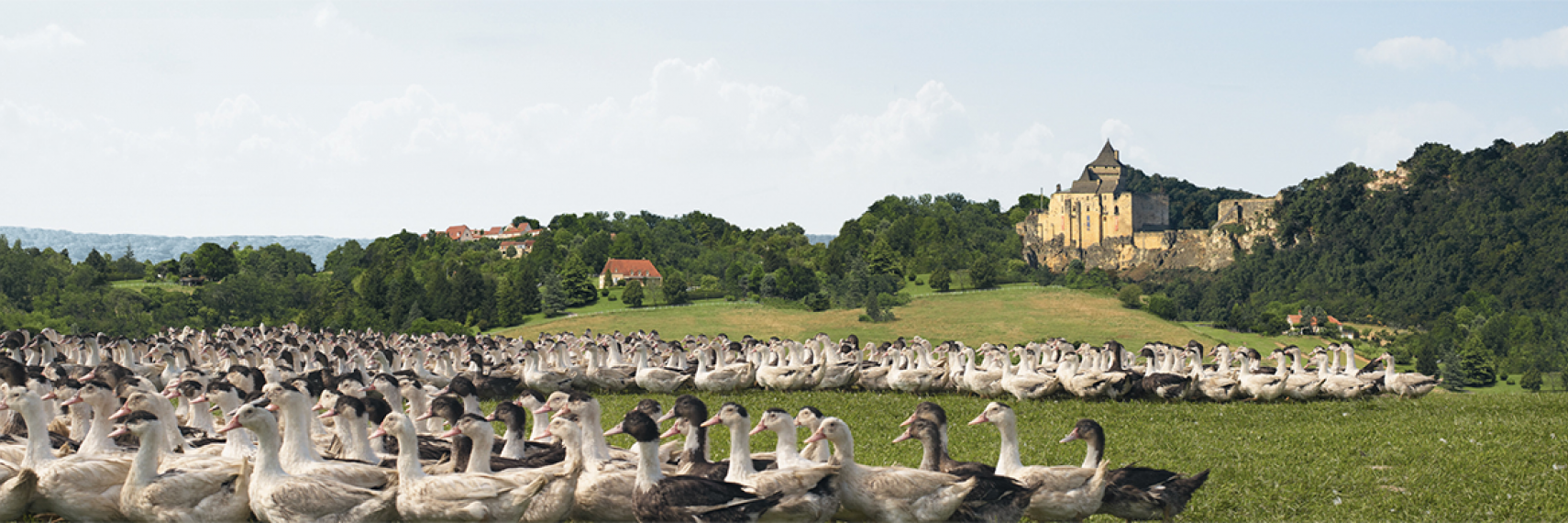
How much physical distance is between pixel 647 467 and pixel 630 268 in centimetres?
11636

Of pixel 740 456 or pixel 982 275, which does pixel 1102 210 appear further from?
pixel 740 456

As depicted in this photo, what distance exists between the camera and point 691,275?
5037 inches

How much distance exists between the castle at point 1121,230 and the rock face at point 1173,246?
0.12 metres

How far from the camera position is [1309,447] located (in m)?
15.1

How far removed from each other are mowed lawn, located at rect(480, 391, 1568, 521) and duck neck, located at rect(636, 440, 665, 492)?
457 centimetres

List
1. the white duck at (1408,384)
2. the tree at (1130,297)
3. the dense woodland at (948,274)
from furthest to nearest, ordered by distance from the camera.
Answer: the tree at (1130,297)
the dense woodland at (948,274)
the white duck at (1408,384)

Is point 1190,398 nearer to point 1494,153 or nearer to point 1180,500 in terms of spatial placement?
point 1180,500

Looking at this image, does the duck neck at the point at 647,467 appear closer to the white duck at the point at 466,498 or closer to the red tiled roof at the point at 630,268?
the white duck at the point at 466,498

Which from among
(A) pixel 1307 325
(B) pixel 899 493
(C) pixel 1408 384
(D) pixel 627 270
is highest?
(B) pixel 899 493

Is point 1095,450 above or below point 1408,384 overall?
above

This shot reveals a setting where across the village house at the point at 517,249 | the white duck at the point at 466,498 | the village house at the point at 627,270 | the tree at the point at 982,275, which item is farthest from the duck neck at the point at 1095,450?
the village house at the point at 517,249

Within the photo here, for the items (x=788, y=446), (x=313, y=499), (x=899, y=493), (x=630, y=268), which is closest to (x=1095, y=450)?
(x=899, y=493)

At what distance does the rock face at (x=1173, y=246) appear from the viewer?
14262 cm

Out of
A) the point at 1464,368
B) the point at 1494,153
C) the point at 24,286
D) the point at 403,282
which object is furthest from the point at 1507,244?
the point at 24,286
